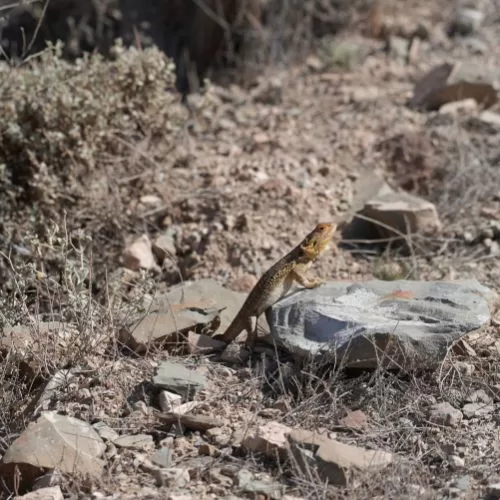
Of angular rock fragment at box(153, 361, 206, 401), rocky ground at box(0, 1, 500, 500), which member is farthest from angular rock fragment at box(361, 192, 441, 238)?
angular rock fragment at box(153, 361, 206, 401)

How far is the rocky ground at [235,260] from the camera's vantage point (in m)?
4.33

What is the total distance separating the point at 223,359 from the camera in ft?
17.0

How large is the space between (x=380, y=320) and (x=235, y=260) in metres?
1.92

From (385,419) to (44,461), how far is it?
57.2 inches

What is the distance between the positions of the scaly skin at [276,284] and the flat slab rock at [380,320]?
5 cm

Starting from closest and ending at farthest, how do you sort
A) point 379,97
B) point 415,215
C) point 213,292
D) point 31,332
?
point 31,332
point 213,292
point 415,215
point 379,97

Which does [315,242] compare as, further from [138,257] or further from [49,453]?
[49,453]

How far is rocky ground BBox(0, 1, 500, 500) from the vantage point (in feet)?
14.2

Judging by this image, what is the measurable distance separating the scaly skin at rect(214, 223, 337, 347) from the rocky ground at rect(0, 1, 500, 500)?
14 cm

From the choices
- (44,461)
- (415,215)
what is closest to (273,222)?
(415,215)

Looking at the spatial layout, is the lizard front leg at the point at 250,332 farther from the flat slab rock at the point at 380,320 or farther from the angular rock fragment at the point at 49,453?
the angular rock fragment at the point at 49,453

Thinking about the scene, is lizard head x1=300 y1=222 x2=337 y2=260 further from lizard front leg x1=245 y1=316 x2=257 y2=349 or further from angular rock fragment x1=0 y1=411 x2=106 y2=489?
angular rock fragment x1=0 y1=411 x2=106 y2=489

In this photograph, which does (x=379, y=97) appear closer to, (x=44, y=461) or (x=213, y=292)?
(x=213, y=292)

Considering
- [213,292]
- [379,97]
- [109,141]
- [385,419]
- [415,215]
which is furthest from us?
[379,97]
